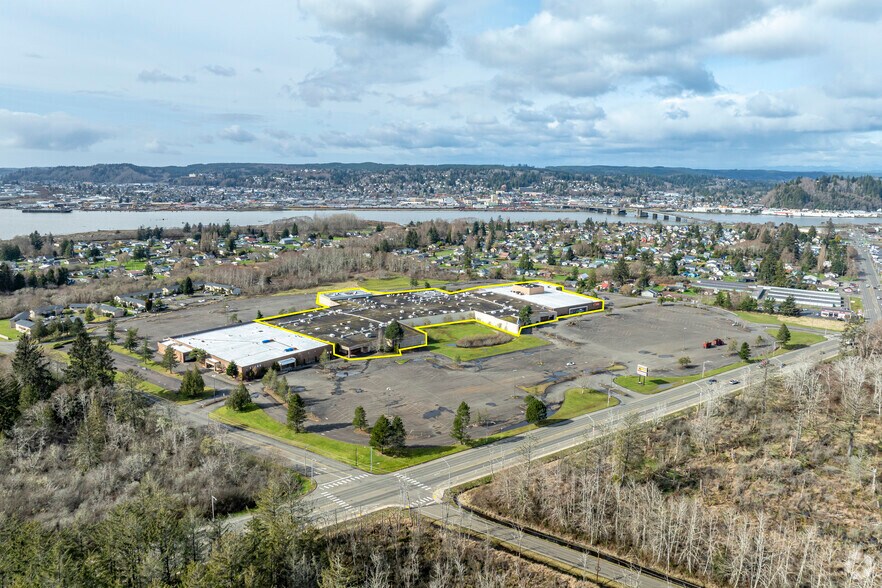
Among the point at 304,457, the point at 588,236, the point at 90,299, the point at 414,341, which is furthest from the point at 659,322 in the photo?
the point at 588,236

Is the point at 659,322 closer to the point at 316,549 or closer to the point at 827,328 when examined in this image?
the point at 827,328

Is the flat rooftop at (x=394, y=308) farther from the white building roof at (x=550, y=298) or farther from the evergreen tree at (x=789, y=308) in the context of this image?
the evergreen tree at (x=789, y=308)

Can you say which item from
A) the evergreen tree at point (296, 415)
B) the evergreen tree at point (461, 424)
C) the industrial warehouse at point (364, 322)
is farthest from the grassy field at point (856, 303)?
the evergreen tree at point (296, 415)

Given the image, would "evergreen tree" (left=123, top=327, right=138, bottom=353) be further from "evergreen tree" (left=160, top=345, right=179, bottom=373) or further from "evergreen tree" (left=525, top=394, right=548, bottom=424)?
"evergreen tree" (left=525, top=394, right=548, bottom=424)

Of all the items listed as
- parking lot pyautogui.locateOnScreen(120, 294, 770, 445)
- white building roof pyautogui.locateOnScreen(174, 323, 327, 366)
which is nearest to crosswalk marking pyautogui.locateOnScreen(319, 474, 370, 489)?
parking lot pyautogui.locateOnScreen(120, 294, 770, 445)

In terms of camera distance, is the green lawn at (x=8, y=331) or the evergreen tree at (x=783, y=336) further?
the green lawn at (x=8, y=331)

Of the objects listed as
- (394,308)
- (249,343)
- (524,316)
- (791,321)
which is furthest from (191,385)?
(791,321)

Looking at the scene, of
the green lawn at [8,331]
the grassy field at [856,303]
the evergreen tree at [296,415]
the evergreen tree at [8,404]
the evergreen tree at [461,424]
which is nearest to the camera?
the evergreen tree at [8,404]
